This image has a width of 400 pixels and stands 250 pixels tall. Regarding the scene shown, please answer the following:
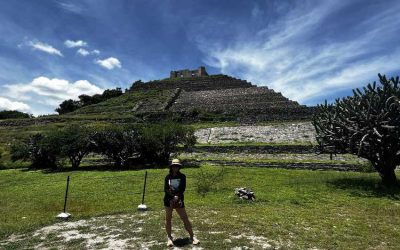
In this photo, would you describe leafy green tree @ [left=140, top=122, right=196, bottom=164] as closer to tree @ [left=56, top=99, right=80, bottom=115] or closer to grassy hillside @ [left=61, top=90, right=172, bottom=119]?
grassy hillside @ [left=61, top=90, right=172, bottom=119]

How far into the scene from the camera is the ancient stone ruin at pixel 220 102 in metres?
41.7

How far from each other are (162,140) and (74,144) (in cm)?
605

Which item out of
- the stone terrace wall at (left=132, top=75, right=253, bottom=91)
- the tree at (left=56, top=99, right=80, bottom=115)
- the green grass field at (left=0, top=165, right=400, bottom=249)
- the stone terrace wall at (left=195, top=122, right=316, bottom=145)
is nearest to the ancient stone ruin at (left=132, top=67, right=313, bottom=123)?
the stone terrace wall at (left=132, top=75, right=253, bottom=91)

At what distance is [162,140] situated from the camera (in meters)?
24.2

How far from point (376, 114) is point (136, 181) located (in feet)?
37.5

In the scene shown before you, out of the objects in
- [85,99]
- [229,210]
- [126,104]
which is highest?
[85,99]

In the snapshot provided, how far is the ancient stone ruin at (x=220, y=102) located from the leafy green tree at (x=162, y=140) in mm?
17317

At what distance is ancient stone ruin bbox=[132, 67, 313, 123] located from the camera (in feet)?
137

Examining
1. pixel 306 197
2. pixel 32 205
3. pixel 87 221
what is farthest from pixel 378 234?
pixel 32 205

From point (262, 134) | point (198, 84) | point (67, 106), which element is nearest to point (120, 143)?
point (262, 134)

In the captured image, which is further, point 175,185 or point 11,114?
point 11,114

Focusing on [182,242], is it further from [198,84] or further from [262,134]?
[198,84]

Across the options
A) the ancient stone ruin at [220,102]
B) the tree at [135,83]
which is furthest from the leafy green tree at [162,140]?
the tree at [135,83]

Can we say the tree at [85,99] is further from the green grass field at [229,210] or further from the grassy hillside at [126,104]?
the green grass field at [229,210]
